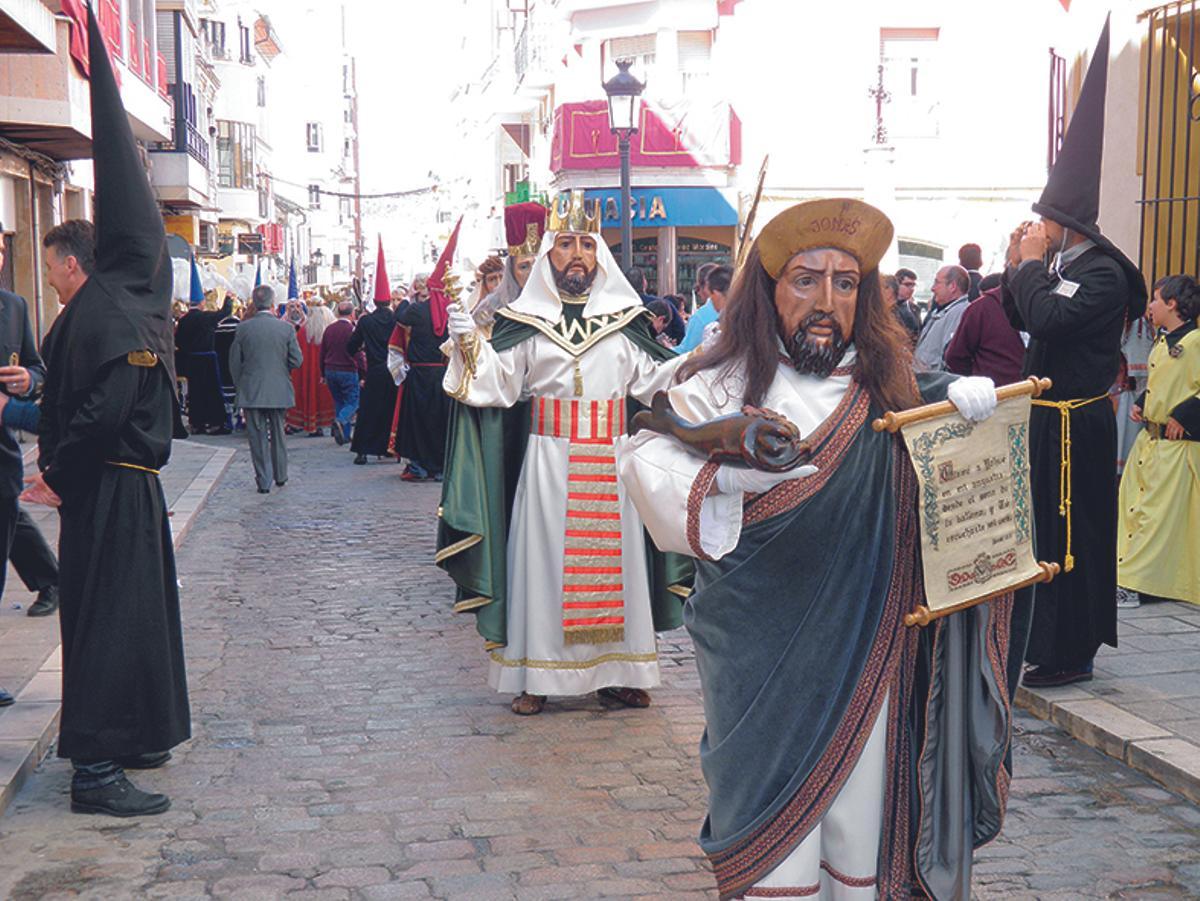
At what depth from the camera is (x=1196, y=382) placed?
7.60 metres

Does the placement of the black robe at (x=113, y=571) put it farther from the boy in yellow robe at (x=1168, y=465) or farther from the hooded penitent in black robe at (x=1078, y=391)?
the boy in yellow robe at (x=1168, y=465)

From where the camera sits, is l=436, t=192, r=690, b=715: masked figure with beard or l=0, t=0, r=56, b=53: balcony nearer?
l=436, t=192, r=690, b=715: masked figure with beard

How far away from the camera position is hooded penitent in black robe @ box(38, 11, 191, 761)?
4898 millimetres


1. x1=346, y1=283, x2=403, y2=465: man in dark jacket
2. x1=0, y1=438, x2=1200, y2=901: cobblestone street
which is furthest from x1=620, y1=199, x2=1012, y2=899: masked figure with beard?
x1=346, y1=283, x2=403, y2=465: man in dark jacket

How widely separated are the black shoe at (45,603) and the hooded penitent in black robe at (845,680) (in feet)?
18.1

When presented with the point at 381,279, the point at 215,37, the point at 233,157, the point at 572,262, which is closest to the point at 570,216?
the point at 572,262

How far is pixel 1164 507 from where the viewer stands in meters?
7.89

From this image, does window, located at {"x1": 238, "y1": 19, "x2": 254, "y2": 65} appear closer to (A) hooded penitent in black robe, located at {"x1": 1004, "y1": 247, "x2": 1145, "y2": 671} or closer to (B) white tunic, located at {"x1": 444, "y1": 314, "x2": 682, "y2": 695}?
(B) white tunic, located at {"x1": 444, "y1": 314, "x2": 682, "y2": 695}

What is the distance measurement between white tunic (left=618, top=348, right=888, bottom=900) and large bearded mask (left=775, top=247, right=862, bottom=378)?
5 cm

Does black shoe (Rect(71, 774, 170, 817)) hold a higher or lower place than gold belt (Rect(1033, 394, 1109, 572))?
lower

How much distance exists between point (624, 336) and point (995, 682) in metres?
3.30

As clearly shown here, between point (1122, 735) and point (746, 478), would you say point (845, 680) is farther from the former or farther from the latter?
point (1122, 735)

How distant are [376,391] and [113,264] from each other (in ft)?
36.8

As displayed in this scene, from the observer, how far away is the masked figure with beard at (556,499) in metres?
6.27
